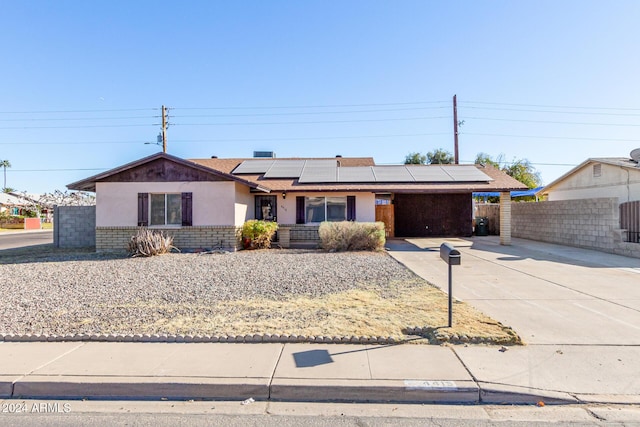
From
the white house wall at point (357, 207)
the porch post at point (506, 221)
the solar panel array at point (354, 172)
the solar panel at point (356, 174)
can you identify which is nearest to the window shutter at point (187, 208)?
the white house wall at point (357, 207)

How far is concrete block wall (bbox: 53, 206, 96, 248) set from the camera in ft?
55.7

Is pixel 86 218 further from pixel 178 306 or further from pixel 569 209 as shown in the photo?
pixel 569 209

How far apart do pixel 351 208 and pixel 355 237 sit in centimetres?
298

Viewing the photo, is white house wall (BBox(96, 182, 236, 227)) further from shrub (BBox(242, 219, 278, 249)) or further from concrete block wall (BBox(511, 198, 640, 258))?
concrete block wall (BBox(511, 198, 640, 258))

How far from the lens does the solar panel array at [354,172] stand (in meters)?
17.7

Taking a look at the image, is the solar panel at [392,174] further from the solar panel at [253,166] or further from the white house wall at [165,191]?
the white house wall at [165,191]

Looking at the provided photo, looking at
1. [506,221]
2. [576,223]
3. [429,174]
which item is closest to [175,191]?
[429,174]

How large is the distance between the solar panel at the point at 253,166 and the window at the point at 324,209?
3.57 metres

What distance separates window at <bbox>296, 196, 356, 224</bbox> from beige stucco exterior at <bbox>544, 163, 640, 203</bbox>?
1084 cm

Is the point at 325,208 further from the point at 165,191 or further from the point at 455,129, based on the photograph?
the point at 455,129

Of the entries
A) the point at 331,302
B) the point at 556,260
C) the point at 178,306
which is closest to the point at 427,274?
the point at 331,302

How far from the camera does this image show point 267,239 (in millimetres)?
15562

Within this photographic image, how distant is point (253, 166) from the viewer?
2048cm

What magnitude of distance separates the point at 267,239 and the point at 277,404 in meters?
12.1
